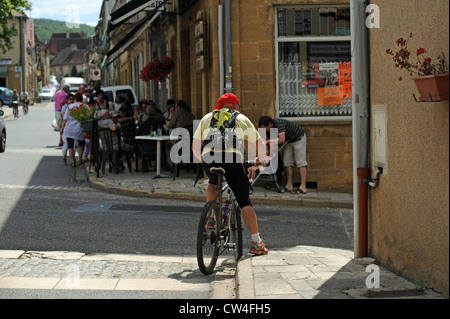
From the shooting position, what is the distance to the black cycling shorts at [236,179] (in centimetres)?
750

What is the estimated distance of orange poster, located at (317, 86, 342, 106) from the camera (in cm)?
1490

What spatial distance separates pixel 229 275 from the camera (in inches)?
292

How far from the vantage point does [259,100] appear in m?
14.6

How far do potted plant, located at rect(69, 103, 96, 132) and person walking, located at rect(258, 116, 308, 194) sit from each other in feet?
15.3

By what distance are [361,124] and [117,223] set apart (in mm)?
3997

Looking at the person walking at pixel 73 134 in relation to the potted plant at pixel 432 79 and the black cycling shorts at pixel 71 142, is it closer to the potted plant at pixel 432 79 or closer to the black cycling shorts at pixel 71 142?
the black cycling shorts at pixel 71 142

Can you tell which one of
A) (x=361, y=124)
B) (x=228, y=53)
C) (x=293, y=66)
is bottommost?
(x=361, y=124)

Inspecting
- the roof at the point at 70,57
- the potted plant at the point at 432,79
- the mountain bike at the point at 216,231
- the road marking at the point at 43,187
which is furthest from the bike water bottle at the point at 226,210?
the roof at the point at 70,57

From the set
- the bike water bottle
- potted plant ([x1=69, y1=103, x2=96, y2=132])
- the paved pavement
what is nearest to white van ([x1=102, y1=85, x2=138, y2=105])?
potted plant ([x1=69, y1=103, x2=96, y2=132])

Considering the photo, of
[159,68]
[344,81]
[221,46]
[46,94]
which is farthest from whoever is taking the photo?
[46,94]

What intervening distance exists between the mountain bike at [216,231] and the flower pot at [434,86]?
96.6 inches

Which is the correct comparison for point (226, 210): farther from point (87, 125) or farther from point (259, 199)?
point (87, 125)

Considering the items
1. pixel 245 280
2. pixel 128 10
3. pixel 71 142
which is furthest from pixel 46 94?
pixel 245 280
